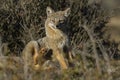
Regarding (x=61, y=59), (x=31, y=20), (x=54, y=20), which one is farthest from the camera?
(x=31, y=20)

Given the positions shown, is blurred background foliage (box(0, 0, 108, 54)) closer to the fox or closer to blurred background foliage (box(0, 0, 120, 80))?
blurred background foliage (box(0, 0, 120, 80))

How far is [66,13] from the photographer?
12031mm

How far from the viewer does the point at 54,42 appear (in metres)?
11.8

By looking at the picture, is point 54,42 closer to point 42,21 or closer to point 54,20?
point 54,20

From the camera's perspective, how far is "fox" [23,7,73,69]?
11570mm

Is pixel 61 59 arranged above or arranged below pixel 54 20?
below

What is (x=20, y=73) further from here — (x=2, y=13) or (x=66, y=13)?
(x=2, y=13)

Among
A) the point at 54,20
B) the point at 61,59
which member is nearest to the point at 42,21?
the point at 54,20

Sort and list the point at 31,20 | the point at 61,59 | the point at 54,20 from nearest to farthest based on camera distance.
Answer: the point at 61,59
the point at 54,20
the point at 31,20

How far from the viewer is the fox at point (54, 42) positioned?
11.6 metres

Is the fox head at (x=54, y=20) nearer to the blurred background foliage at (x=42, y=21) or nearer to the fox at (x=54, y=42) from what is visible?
the fox at (x=54, y=42)

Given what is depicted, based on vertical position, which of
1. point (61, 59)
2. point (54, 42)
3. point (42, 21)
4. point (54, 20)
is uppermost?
point (42, 21)

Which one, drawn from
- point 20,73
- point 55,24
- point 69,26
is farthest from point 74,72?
point 69,26

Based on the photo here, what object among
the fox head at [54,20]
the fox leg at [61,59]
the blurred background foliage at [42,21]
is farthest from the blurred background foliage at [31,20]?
the fox leg at [61,59]
